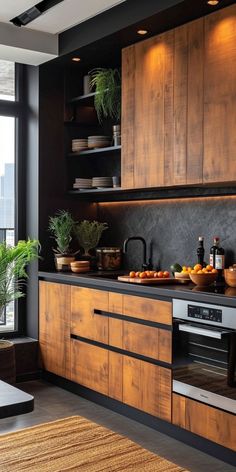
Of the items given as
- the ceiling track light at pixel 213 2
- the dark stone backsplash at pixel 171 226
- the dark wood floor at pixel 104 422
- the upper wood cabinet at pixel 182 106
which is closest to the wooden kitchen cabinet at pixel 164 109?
the upper wood cabinet at pixel 182 106

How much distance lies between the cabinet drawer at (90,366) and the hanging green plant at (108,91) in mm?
1911

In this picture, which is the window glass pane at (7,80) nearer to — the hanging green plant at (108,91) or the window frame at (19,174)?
the window frame at (19,174)

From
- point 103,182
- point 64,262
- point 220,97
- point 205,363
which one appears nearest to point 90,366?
point 64,262

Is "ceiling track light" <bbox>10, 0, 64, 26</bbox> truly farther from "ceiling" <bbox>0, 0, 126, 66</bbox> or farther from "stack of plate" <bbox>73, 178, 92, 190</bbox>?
"stack of plate" <bbox>73, 178, 92, 190</bbox>

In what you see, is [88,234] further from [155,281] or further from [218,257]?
[218,257]

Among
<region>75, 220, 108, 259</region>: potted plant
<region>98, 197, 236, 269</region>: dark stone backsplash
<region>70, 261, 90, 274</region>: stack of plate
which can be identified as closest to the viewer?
<region>98, 197, 236, 269</region>: dark stone backsplash

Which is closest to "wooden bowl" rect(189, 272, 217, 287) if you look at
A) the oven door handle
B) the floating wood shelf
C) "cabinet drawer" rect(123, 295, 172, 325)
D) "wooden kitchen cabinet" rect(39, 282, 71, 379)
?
"cabinet drawer" rect(123, 295, 172, 325)

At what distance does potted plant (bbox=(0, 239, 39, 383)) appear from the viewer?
15.1ft

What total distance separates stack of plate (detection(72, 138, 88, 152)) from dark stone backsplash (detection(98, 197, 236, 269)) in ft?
1.90

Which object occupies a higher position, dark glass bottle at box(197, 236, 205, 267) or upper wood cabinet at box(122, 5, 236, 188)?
upper wood cabinet at box(122, 5, 236, 188)

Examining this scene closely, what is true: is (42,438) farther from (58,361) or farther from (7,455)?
(58,361)

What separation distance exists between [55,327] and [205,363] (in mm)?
1764

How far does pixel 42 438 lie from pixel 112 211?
9.30 ft

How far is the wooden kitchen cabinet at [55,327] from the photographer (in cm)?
473
